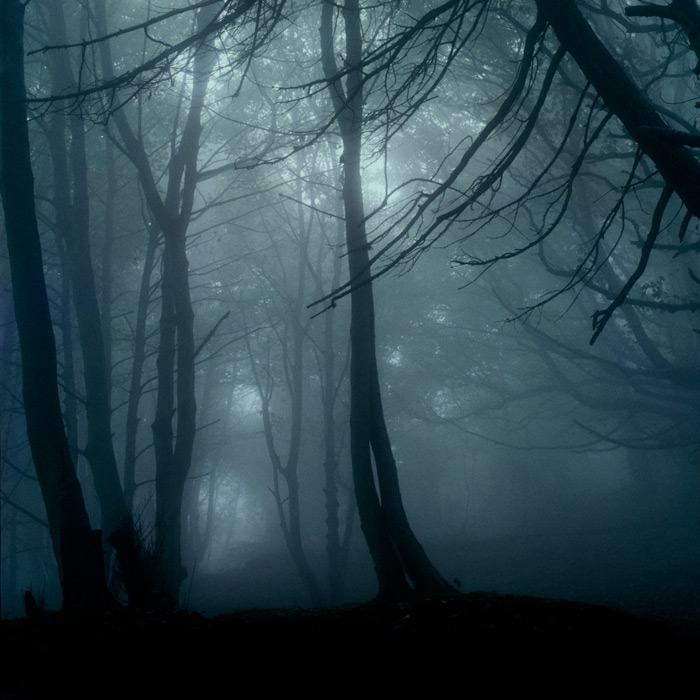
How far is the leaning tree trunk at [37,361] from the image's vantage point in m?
4.39

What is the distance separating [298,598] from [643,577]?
9.20m

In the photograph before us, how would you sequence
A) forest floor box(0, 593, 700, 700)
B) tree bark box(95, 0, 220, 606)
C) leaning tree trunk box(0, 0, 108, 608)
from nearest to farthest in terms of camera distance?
forest floor box(0, 593, 700, 700), leaning tree trunk box(0, 0, 108, 608), tree bark box(95, 0, 220, 606)

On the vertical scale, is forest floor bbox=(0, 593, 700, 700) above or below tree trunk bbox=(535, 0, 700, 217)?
below

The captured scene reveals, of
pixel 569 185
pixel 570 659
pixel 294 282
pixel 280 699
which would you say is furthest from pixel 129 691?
pixel 294 282

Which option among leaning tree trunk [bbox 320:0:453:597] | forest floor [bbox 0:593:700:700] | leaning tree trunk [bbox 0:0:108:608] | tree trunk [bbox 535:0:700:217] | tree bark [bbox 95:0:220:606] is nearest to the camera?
forest floor [bbox 0:593:700:700]

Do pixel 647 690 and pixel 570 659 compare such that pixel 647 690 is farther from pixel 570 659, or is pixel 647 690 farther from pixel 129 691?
pixel 129 691

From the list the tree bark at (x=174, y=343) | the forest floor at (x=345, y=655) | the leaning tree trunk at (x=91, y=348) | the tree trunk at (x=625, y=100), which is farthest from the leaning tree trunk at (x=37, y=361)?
the tree trunk at (x=625, y=100)

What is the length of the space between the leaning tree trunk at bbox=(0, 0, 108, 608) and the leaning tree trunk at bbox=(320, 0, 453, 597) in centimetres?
215

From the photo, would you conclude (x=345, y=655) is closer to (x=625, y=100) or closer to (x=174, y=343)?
(x=625, y=100)

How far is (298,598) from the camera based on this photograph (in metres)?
16.2

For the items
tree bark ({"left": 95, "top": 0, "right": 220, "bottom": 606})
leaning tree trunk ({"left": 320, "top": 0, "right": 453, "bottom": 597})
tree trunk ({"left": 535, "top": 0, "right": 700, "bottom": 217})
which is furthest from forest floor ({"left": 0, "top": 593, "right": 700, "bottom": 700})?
tree bark ({"left": 95, "top": 0, "right": 220, "bottom": 606})

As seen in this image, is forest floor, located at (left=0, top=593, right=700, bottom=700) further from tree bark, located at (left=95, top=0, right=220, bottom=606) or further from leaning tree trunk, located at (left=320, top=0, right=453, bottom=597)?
tree bark, located at (left=95, top=0, right=220, bottom=606)

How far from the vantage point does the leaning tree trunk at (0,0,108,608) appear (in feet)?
14.4

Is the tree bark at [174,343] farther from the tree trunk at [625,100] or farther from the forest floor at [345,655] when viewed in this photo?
the tree trunk at [625,100]
